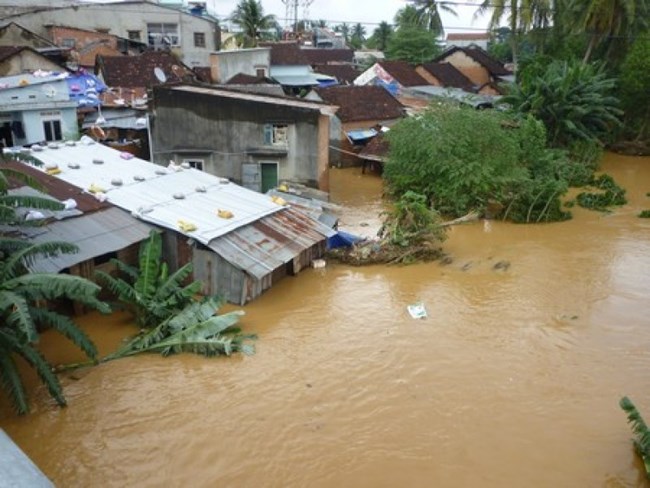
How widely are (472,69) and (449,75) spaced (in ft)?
15.8

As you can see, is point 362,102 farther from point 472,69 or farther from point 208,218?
point 472,69

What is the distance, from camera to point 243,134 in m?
20.0

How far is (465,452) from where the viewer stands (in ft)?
27.8

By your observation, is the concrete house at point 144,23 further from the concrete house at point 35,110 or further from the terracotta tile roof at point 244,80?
the concrete house at point 35,110

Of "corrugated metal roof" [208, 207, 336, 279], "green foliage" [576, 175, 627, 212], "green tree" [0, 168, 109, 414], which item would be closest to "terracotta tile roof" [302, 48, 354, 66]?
"green foliage" [576, 175, 627, 212]

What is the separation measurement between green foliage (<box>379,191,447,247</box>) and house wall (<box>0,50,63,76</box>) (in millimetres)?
16264

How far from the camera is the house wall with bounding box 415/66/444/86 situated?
4097 cm

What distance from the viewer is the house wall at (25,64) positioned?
72.1ft

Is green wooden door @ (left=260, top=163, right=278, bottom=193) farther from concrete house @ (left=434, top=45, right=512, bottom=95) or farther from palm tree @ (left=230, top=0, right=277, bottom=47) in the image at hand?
concrete house @ (left=434, top=45, right=512, bottom=95)

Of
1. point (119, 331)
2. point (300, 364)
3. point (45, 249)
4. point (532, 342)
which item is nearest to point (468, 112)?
point (532, 342)

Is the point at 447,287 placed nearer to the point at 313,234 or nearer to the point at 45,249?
the point at 313,234

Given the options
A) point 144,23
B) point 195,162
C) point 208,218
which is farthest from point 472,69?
point 208,218

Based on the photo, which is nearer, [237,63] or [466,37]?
[237,63]

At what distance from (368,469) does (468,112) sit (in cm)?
1633
